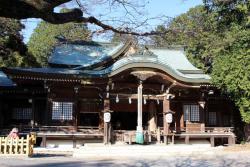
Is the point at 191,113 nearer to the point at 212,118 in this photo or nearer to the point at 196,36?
the point at 212,118

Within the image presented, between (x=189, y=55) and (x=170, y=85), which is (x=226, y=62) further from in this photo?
(x=189, y=55)

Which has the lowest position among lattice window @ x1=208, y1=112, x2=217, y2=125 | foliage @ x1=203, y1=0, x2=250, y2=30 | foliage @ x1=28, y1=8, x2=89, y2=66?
lattice window @ x1=208, y1=112, x2=217, y2=125

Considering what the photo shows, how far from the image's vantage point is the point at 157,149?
733 inches

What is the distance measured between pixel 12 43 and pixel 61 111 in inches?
202

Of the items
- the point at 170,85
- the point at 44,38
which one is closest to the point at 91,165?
the point at 170,85

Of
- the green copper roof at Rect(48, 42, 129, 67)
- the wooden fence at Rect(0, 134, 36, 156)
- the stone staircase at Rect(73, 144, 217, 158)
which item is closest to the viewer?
the wooden fence at Rect(0, 134, 36, 156)

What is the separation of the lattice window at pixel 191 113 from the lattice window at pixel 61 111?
7256 mm

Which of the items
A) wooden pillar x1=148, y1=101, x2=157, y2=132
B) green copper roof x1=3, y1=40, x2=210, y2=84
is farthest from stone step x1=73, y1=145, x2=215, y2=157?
green copper roof x1=3, y1=40, x2=210, y2=84

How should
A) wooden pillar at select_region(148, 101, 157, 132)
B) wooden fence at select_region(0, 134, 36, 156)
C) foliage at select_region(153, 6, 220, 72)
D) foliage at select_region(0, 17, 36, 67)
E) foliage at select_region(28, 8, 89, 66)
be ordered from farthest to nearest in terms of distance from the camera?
foliage at select_region(28, 8, 89, 66) < wooden pillar at select_region(148, 101, 157, 132) < foliage at select_region(0, 17, 36, 67) < wooden fence at select_region(0, 134, 36, 156) < foliage at select_region(153, 6, 220, 72)

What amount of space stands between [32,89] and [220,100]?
41.2ft

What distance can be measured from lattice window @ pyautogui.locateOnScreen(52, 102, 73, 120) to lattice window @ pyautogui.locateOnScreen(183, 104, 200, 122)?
7.26 meters

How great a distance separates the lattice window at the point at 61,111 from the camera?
21.7m

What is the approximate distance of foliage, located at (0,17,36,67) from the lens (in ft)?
61.7

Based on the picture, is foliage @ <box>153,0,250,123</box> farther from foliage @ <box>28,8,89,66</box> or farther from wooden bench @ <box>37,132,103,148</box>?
foliage @ <box>28,8,89,66</box>
